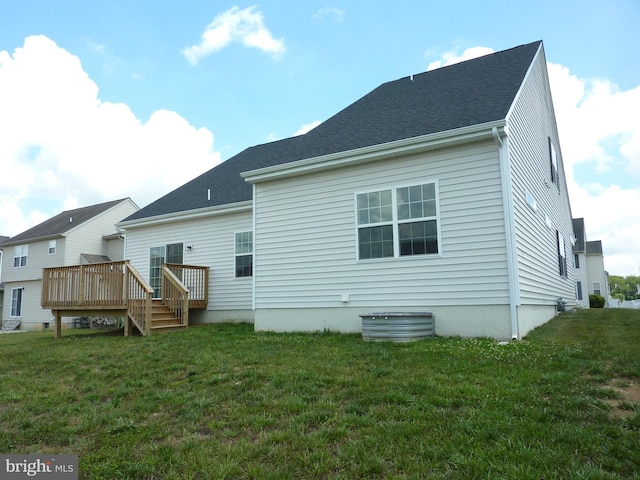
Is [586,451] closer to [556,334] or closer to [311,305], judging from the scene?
[556,334]

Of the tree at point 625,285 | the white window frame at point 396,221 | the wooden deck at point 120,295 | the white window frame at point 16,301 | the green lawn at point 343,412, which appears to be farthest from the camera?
the tree at point 625,285

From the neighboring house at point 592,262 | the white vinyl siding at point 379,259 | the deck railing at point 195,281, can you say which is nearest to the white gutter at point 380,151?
the white vinyl siding at point 379,259

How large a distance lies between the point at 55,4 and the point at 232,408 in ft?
37.7

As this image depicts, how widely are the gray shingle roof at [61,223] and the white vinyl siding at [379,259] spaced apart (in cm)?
1715

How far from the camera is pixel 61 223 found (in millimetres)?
24031

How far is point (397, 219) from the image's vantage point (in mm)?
7906

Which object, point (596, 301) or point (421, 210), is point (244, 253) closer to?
point (421, 210)

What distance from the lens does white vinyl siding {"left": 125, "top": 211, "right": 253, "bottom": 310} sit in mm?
12117

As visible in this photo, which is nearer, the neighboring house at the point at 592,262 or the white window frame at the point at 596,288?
the neighboring house at the point at 592,262

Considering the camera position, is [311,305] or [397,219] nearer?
[397,219]

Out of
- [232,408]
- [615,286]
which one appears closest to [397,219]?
[232,408]

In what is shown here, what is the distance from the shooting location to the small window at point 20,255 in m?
23.8

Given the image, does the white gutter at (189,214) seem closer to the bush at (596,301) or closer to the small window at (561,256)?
the small window at (561,256)

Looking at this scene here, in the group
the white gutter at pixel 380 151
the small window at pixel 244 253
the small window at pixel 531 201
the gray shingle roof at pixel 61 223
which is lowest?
the small window at pixel 244 253
